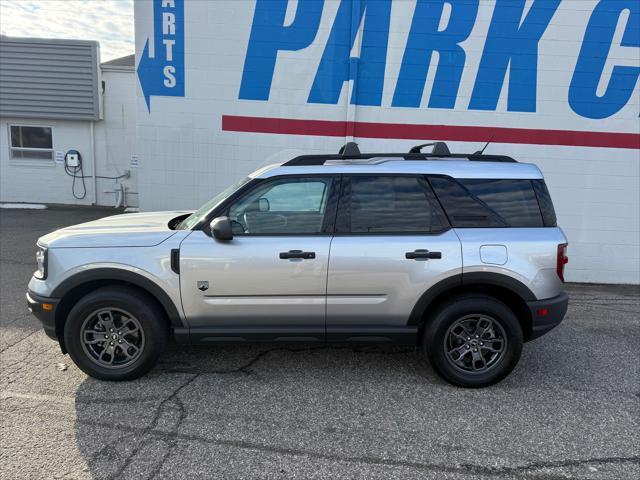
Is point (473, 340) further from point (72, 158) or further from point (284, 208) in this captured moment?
point (72, 158)

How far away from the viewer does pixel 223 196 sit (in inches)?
155

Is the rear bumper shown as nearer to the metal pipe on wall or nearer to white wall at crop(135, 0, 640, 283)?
white wall at crop(135, 0, 640, 283)

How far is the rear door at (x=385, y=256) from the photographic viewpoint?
12.0ft

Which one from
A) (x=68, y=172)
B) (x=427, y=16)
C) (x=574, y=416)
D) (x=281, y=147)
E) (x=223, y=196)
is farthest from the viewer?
(x=68, y=172)

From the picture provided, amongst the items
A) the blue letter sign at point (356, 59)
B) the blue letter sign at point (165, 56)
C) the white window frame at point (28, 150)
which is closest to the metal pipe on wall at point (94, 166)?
the white window frame at point (28, 150)

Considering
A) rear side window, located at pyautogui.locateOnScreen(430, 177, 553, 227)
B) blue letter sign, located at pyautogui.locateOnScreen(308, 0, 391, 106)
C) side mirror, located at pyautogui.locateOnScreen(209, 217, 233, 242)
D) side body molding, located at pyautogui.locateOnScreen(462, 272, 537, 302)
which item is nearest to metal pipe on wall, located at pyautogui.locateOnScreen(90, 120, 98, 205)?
blue letter sign, located at pyautogui.locateOnScreen(308, 0, 391, 106)

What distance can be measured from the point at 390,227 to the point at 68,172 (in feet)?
39.6

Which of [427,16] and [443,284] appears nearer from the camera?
[443,284]

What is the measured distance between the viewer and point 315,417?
3.34 m

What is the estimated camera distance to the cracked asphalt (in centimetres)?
282

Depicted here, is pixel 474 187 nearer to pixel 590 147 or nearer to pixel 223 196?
pixel 223 196

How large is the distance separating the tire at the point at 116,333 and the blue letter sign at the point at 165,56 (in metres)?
5.06

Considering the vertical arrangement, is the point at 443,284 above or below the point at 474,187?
below

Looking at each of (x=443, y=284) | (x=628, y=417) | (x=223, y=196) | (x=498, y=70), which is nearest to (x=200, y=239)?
(x=223, y=196)
